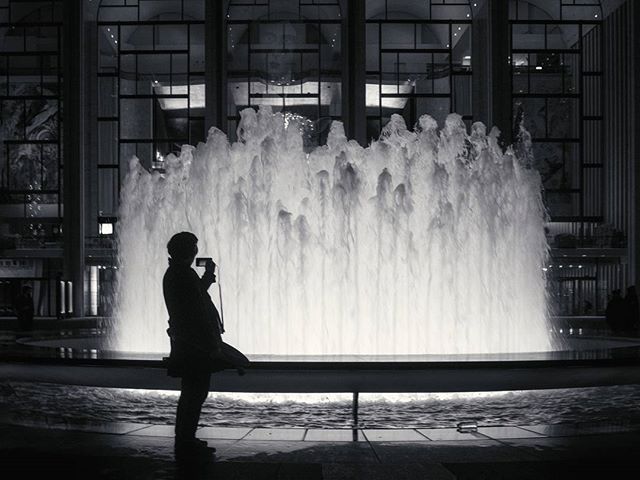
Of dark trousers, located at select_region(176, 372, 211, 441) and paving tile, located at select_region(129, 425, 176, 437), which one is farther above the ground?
dark trousers, located at select_region(176, 372, 211, 441)

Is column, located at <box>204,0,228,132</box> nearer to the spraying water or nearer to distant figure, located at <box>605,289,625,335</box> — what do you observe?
distant figure, located at <box>605,289,625,335</box>

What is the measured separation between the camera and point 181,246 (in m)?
6.67

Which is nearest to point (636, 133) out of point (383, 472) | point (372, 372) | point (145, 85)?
point (145, 85)

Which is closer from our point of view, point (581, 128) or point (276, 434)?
point (276, 434)

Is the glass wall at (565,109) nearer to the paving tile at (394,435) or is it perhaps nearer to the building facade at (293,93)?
the building facade at (293,93)

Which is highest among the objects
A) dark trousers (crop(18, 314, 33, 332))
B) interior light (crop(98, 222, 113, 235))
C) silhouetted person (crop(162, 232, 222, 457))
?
interior light (crop(98, 222, 113, 235))

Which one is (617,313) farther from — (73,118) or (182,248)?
(73,118)

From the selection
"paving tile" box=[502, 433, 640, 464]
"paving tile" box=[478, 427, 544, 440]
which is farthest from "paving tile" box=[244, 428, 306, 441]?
"paving tile" box=[502, 433, 640, 464]

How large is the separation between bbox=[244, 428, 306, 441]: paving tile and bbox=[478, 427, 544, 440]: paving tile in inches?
59.0

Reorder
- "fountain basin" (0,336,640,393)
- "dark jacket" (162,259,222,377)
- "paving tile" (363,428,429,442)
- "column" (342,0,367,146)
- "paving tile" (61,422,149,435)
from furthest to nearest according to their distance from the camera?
"column" (342,0,367,146) → "fountain basin" (0,336,640,393) → "paving tile" (61,422,149,435) → "paving tile" (363,428,429,442) → "dark jacket" (162,259,222,377)

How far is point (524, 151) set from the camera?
4378cm

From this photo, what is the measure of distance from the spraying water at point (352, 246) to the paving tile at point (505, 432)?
456cm

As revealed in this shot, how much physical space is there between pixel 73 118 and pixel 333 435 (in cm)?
3408

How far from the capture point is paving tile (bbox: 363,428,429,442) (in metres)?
7.54
